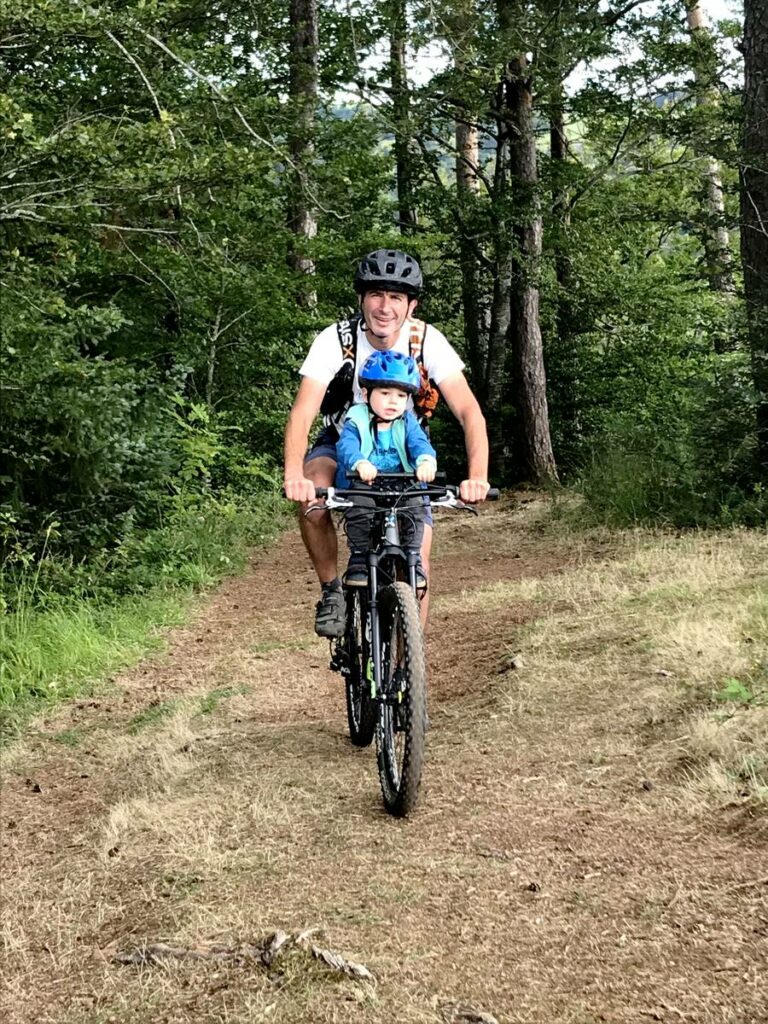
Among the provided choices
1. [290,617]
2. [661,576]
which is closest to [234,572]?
[290,617]

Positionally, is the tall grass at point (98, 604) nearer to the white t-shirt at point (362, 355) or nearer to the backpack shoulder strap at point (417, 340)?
the white t-shirt at point (362, 355)

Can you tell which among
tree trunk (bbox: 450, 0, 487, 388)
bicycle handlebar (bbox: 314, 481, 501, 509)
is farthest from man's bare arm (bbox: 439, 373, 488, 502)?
tree trunk (bbox: 450, 0, 487, 388)

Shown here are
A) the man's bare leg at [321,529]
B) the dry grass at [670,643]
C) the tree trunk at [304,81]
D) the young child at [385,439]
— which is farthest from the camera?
the tree trunk at [304,81]

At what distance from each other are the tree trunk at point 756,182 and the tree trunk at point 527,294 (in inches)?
249

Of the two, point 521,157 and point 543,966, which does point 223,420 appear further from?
point 543,966

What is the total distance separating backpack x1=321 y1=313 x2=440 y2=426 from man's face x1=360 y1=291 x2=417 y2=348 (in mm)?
94

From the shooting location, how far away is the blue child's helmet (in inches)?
169

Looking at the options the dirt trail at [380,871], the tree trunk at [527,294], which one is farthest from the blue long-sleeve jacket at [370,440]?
the tree trunk at [527,294]

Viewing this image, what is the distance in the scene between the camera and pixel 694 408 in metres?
10.2

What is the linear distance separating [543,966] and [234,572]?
760cm

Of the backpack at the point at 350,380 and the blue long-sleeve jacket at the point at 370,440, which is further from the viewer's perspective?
the backpack at the point at 350,380

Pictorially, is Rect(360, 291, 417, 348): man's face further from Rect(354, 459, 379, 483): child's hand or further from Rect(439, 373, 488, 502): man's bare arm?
Rect(354, 459, 379, 483): child's hand

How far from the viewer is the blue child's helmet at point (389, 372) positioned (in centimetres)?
430

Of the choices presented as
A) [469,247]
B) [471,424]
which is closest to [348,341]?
[471,424]
